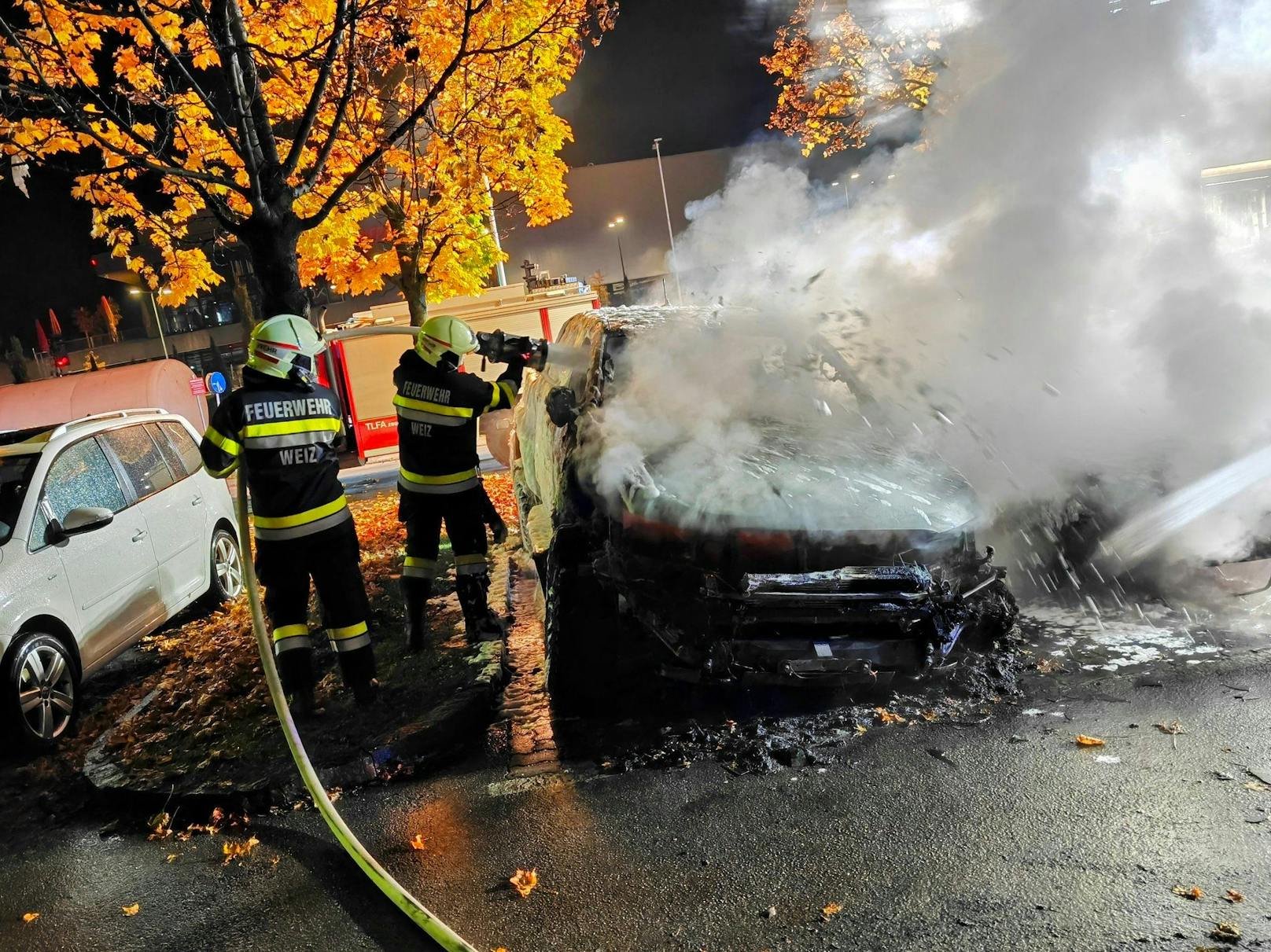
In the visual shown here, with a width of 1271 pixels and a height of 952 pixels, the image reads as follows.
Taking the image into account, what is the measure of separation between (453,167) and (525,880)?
13.9 metres

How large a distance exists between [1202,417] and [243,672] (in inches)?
257

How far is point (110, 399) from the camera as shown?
1862 centimetres

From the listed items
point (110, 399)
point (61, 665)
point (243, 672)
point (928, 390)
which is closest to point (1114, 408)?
point (928, 390)

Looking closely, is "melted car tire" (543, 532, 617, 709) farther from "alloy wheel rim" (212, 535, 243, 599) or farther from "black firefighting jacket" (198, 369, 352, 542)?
"alloy wheel rim" (212, 535, 243, 599)

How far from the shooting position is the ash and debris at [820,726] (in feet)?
12.5

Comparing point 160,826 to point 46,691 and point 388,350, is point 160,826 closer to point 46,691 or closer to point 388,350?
point 46,691

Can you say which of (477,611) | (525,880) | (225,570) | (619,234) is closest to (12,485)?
(225,570)

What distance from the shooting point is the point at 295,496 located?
4.48 meters

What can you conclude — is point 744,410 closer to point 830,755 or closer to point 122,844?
point 830,755

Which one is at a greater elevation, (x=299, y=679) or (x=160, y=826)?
(x=299, y=679)

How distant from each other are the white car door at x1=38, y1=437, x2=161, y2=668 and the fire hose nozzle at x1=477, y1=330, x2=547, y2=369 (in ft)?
9.00

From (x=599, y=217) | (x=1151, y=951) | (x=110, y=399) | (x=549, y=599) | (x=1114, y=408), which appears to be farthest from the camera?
(x=599, y=217)

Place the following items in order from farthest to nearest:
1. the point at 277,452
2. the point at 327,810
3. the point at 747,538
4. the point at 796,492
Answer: the point at 277,452 < the point at 796,492 < the point at 747,538 < the point at 327,810

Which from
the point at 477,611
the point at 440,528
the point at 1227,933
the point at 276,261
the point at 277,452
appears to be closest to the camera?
the point at 1227,933
